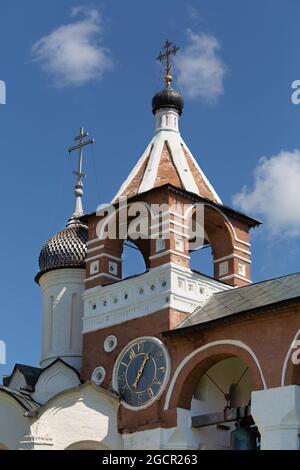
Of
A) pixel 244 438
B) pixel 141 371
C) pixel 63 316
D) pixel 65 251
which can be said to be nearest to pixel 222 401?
pixel 244 438

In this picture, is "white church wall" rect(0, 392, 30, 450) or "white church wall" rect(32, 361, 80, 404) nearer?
"white church wall" rect(0, 392, 30, 450)

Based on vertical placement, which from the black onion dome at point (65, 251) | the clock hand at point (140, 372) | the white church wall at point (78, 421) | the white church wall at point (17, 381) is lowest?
the white church wall at point (78, 421)

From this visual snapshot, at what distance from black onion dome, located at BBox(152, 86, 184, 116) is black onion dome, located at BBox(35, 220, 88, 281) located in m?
3.28

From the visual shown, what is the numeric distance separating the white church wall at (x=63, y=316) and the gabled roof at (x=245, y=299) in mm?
3247

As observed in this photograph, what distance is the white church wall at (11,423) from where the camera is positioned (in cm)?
1956

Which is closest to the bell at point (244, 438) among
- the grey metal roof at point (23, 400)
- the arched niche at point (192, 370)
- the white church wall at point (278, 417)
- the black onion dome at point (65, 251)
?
the white church wall at point (278, 417)

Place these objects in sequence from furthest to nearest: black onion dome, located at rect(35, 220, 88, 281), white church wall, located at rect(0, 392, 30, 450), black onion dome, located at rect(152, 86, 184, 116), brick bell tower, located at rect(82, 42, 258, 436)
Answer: black onion dome, located at rect(152, 86, 184, 116), black onion dome, located at rect(35, 220, 88, 281), brick bell tower, located at rect(82, 42, 258, 436), white church wall, located at rect(0, 392, 30, 450)

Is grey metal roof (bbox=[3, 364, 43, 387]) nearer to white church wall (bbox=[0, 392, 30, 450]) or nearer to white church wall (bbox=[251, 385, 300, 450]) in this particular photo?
white church wall (bbox=[0, 392, 30, 450])

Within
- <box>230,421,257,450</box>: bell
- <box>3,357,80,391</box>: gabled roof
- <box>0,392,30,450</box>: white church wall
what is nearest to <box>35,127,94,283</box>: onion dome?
<box>3,357,80,391</box>: gabled roof

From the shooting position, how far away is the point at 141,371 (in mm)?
19750

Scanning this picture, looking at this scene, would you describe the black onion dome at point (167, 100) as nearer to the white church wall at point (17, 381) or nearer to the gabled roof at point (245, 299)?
the gabled roof at point (245, 299)

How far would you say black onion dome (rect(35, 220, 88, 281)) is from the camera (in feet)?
73.9
